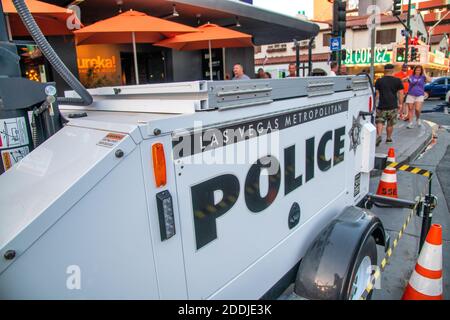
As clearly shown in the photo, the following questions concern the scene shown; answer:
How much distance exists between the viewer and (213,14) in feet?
35.0

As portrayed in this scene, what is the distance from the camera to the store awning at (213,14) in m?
8.43

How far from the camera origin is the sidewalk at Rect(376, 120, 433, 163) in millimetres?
7423

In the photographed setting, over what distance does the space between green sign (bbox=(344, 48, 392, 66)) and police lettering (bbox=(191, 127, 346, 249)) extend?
117ft

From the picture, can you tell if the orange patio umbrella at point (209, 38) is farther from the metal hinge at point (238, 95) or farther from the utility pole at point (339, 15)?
the metal hinge at point (238, 95)

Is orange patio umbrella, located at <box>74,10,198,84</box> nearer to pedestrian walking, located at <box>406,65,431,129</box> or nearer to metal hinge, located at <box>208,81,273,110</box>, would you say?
metal hinge, located at <box>208,81,273,110</box>

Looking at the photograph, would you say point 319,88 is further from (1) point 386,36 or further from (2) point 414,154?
(1) point 386,36

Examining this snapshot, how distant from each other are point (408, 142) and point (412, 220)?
16.0ft

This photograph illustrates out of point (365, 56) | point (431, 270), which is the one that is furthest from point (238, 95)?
point (365, 56)

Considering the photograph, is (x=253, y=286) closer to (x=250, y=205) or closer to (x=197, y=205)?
(x=250, y=205)

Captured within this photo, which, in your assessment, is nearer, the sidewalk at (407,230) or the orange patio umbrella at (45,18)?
the sidewalk at (407,230)

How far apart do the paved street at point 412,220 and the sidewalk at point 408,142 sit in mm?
123

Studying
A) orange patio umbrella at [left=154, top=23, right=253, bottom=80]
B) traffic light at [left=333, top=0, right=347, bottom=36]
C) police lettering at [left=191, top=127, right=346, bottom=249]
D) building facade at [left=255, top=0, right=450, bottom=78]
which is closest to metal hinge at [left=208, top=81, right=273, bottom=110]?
police lettering at [left=191, top=127, right=346, bottom=249]

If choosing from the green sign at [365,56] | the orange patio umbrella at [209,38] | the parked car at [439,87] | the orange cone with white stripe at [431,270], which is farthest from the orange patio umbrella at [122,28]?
the green sign at [365,56]

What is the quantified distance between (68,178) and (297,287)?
5.16 feet
